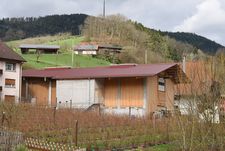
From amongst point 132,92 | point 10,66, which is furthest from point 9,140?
point 10,66

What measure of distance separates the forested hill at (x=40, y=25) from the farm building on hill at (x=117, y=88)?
77257mm

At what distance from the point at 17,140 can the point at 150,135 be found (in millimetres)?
7282

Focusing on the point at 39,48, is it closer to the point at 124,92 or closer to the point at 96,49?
the point at 96,49

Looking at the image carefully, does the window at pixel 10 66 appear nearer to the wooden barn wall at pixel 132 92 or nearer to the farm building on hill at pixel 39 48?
the wooden barn wall at pixel 132 92

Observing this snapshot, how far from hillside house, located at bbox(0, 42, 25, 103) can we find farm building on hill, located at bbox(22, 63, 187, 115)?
1.65 meters

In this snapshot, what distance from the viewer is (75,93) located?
3925 centimetres

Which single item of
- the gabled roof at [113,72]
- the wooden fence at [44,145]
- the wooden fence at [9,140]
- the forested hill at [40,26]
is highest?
the forested hill at [40,26]

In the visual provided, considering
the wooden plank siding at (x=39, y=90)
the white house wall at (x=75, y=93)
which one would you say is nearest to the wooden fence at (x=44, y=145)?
the white house wall at (x=75, y=93)

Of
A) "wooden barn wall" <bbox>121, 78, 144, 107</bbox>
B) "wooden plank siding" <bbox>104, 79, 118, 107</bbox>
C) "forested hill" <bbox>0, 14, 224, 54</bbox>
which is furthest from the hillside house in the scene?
"forested hill" <bbox>0, 14, 224, 54</bbox>

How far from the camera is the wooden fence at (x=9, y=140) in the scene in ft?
47.7

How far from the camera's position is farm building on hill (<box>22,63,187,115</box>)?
36.3 meters

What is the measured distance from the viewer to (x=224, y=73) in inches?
504

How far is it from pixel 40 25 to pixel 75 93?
93.3 metres

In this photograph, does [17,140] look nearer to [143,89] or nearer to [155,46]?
[143,89]
